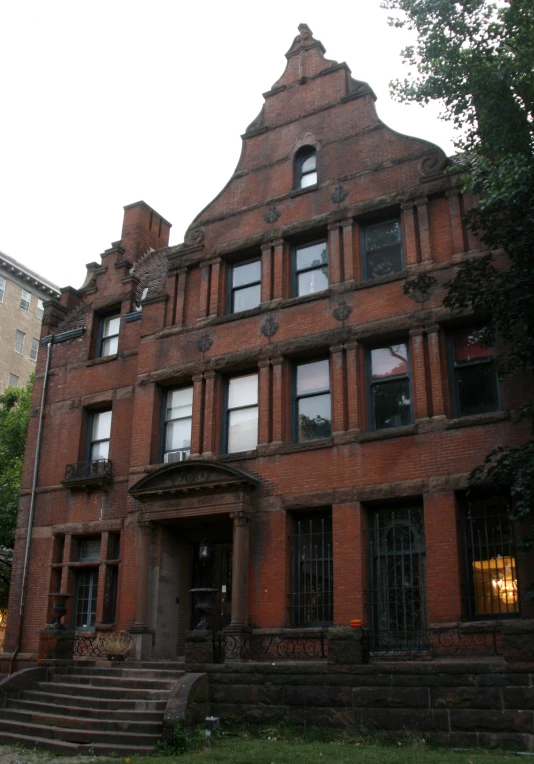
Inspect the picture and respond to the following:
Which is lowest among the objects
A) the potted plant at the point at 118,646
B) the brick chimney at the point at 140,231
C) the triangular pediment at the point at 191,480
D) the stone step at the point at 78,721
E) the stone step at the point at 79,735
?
the stone step at the point at 79,735

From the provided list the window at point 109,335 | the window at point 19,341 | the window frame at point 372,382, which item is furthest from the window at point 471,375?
the window at point 19,341

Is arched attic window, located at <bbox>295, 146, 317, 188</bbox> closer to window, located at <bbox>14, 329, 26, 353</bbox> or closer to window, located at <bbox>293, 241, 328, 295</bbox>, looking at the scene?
window, located at <bbox>293, 241, 328, 295</bbox>

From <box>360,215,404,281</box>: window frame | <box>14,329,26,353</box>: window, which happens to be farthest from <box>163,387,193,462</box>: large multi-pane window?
<box>14,329,26,353</box>: window

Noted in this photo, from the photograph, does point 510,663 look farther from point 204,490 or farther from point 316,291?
point 316,291

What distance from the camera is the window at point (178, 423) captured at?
19.1 m

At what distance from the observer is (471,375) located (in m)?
15.8

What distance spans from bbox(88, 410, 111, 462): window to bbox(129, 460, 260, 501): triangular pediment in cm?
354

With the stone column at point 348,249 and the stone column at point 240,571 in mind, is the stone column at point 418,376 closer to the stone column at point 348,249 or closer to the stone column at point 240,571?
the stone column at point 348,249

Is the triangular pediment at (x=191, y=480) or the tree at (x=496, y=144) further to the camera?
the triangular pediment at (x=191, y=480)

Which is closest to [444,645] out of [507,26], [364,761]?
[364,761]

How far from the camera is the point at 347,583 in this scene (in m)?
15.2

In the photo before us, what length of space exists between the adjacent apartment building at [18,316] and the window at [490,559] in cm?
4628

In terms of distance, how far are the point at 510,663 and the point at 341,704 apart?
112 inches

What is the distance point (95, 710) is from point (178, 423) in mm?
7750
